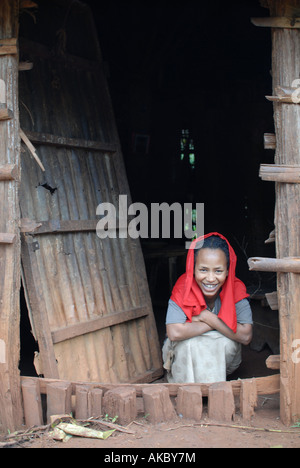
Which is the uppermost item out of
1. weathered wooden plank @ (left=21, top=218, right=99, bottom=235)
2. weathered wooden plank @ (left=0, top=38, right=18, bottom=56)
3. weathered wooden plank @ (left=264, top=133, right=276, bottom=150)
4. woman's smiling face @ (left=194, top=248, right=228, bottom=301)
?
weathered wooden plank @ (left=0, top=38, right=18, bottom=56)

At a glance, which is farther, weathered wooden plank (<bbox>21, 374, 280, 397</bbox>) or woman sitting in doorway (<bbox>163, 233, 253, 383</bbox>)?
woman sitting in doorway (<bbox>163, 233, 253, 383</bbox>)

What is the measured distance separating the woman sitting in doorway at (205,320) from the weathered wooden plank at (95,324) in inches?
22.7

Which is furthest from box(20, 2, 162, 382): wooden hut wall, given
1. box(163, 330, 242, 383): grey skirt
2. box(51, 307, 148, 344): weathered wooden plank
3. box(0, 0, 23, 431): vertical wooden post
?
box(163, 330, 242, 383): grey skirt

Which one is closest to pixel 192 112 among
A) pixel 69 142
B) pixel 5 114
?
pixel 69 142

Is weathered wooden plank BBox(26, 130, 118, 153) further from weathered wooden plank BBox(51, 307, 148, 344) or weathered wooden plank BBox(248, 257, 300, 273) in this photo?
weathered wooden plank BBox(248, 257, 300, 273)

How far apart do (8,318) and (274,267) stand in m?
1.76

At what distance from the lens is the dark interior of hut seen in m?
7.38

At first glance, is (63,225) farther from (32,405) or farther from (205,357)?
(205,357)

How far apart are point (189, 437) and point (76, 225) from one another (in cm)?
191

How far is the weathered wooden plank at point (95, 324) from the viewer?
13.1 ft

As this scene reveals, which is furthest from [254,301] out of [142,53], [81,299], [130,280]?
[142,53]

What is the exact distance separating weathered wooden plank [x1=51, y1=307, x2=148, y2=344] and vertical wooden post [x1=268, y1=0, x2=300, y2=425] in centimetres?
156

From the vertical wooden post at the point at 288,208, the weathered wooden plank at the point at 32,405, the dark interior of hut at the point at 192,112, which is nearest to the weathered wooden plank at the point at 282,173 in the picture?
the vertical wooden post at the point at 288,208

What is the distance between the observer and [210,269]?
405cm
